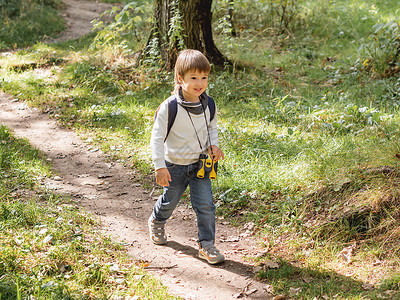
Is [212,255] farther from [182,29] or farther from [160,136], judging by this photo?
[182,29]

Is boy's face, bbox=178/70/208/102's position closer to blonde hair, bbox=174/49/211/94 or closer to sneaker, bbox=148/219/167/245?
blonde hair, bbox=174/49/211/94

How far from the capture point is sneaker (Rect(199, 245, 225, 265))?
12.4ft

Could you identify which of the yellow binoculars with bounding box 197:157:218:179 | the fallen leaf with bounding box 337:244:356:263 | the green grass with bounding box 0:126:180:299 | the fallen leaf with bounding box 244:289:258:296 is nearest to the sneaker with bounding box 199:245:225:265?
the fallen leaf with bounding box 244:289:258:296

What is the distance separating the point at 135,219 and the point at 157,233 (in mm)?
604

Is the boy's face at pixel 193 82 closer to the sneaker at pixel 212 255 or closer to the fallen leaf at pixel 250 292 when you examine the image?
the sneaker at pixel 212 255

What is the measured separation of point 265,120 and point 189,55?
318 centimetres

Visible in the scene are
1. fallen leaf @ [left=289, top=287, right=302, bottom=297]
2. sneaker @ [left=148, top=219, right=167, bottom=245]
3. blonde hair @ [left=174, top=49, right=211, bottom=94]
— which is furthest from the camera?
sneaker @ [left=148, top=219, right=167, bottom=245]

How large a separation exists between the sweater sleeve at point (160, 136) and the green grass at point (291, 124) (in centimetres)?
136

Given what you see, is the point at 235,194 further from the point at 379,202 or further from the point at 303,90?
the point at 303,90

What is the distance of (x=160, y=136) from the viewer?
3.61 m

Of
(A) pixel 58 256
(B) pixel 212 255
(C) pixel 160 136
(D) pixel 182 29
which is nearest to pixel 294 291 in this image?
(B) pixel 212 255

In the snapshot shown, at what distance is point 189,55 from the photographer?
11.6 feet

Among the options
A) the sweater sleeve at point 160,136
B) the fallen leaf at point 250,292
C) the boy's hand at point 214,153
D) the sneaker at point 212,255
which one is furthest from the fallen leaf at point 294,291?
the sweater sleeve at point 160,136

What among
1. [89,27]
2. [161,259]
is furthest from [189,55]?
[89,27]
